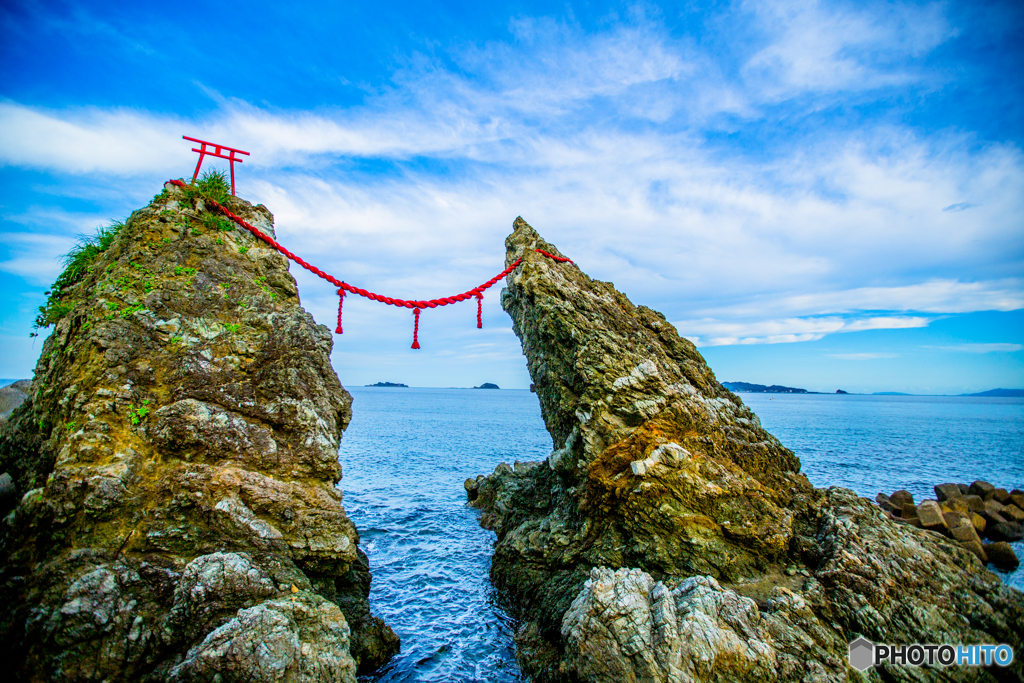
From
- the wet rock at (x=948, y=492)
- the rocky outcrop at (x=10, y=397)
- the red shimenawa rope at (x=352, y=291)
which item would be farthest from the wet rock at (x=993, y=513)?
the rocky outcrop at (x=10, y=397)

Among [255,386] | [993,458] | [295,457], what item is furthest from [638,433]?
[993,458]

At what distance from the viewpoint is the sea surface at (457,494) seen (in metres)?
11.8

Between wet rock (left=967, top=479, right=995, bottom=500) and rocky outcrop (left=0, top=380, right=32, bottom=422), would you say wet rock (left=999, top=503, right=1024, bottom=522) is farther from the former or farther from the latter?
rocky outcrop (left=0, top=380, right=32, bottom=422)

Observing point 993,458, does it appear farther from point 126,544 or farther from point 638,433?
point 126,544

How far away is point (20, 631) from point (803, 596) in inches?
508

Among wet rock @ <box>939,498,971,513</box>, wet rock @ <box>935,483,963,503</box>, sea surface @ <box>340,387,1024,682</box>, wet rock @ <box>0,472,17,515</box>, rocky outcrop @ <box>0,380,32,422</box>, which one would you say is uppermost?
rocky outcrop @ <box>0,380,32,422</box>

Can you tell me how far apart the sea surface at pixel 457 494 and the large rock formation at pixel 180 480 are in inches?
97.5

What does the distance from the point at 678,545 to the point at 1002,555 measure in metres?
18.0

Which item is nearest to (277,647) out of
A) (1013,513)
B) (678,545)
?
(678,545)

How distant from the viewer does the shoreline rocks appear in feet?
59.4

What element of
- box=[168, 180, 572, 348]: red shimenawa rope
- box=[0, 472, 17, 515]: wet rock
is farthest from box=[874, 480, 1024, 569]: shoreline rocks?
box=[0, 472, 17, 515]: wet rock

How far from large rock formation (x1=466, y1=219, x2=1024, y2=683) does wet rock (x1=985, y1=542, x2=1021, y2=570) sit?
12.8 meters

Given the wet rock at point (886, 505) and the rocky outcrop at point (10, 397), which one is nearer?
the rocky outcrop at point (10, 397)

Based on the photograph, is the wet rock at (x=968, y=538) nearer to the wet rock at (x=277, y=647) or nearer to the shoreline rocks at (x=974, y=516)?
the shoreline rocks at (x=974, y=516)
